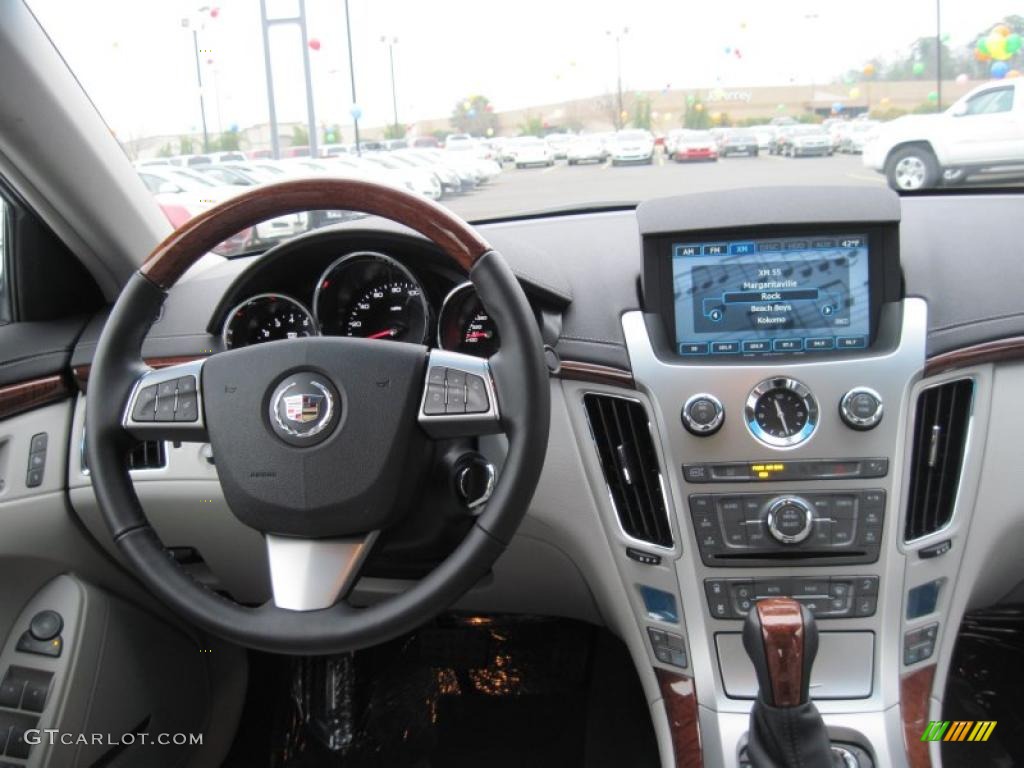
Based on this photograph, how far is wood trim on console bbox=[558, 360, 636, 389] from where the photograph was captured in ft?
6.91

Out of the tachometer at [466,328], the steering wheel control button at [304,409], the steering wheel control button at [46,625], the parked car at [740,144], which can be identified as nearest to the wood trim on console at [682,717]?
the tachometer at [466,328]

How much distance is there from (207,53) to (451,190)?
69 centimetres

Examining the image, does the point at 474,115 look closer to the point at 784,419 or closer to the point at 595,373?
the point at 595,373

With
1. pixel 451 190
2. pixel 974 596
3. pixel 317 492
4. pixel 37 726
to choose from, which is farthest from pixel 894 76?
pixel 37 726

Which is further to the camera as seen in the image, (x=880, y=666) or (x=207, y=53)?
(x=207, y=53)

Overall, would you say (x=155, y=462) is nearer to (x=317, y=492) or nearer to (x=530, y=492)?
(x=317, y=492)

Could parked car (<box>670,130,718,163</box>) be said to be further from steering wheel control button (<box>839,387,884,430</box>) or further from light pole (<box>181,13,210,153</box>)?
light pole (<box>181,13,210,153</box>)

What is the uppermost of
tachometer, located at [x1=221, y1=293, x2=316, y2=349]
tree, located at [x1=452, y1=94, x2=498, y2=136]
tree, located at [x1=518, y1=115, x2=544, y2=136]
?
tree, located at [x1=452, y1=94, x2=498, y2=136]

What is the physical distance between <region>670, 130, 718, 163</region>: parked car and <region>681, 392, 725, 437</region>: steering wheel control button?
69 cm

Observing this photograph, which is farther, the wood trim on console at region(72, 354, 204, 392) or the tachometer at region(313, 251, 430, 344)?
the wood trim on console at region(72, 354, 204, 392)

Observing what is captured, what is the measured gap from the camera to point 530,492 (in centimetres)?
157

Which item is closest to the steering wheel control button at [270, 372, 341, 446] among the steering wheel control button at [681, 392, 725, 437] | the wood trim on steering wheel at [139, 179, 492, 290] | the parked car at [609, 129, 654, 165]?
the wood trim on steering wheel at [139, 179, 492, 290]

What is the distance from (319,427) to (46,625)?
1257 mm

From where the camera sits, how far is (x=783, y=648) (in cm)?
172
